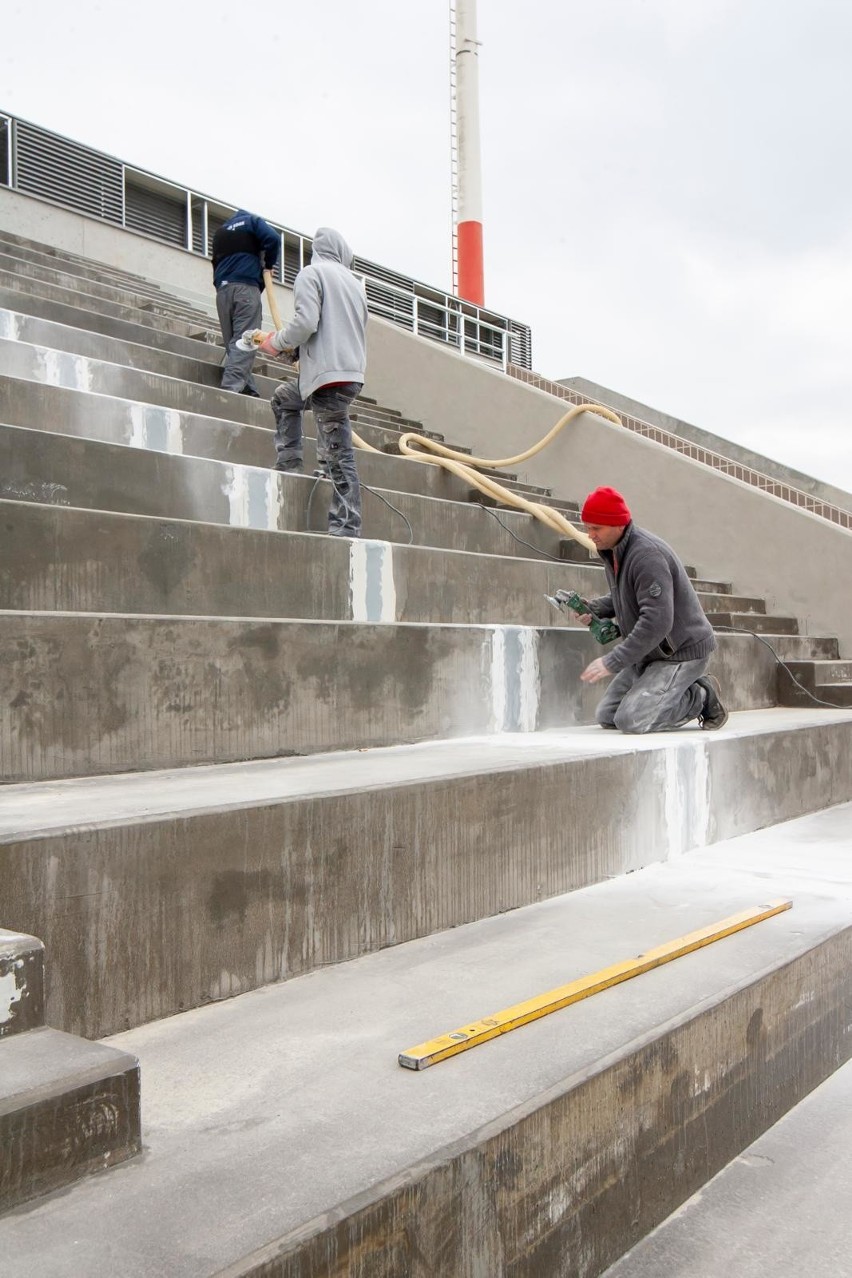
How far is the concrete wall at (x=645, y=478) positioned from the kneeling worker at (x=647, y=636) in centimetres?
277

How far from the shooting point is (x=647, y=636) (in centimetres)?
404

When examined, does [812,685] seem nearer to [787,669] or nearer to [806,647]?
[787,669]

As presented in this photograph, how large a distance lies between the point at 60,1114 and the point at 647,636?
10.3ft

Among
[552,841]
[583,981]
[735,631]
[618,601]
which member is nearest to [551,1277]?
[583,981]

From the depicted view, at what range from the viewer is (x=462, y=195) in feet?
63.4

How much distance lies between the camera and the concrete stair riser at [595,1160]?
4.12 feet

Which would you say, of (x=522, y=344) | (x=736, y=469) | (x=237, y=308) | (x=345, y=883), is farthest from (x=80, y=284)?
(x=522, y=344)

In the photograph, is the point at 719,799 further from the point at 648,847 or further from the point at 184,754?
the point at 184,754

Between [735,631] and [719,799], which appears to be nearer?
[719,799]

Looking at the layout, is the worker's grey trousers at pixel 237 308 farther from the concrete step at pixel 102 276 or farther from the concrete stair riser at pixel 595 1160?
the concrete stair riser at pixel 595 1160

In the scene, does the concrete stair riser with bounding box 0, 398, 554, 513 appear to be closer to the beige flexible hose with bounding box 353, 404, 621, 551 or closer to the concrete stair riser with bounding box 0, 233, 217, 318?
the beige flexible hose with bounding box 353, 404, 621, 551

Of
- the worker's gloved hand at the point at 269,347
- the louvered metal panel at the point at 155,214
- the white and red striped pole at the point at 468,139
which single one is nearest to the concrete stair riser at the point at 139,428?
the worker's gloved hand at the point at 269,347

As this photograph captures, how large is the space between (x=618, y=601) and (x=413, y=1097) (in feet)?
9.72

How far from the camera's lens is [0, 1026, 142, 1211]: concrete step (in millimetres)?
1217
